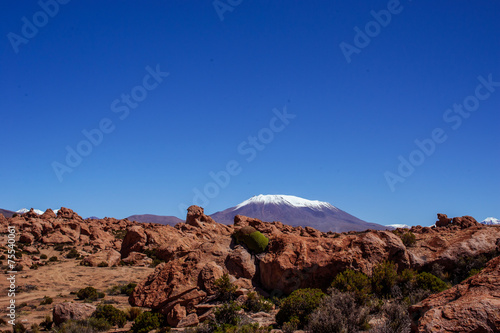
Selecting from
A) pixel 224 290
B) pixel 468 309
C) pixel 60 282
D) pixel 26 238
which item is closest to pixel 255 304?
pixel 224 290

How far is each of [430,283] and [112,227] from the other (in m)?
56.8

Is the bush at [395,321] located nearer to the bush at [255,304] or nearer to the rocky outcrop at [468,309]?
the rocky outcrop at [468,309]

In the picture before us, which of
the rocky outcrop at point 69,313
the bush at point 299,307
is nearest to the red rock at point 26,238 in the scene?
the rocky outcrop at point 69,313

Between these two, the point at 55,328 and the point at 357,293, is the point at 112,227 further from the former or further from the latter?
the point at 357,293

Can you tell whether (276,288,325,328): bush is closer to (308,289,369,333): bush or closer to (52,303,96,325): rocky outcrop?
(308,289,369,333): bush

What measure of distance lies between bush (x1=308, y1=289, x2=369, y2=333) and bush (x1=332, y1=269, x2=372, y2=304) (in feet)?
6.44

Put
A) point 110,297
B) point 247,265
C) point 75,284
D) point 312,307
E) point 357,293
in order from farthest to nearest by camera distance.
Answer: point 75,284 → point 110,297 → point 247,265 → point 357,293 → point 312,307

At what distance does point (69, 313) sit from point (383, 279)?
13971mm

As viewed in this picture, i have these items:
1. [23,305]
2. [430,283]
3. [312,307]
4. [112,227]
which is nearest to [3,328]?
[23,305]

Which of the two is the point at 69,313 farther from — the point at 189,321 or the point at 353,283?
the point at 353,283

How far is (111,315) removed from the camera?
14242 mm

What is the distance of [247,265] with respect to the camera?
17.2 m

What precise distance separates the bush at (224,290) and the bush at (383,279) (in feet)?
20.9

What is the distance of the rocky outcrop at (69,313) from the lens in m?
13.9
